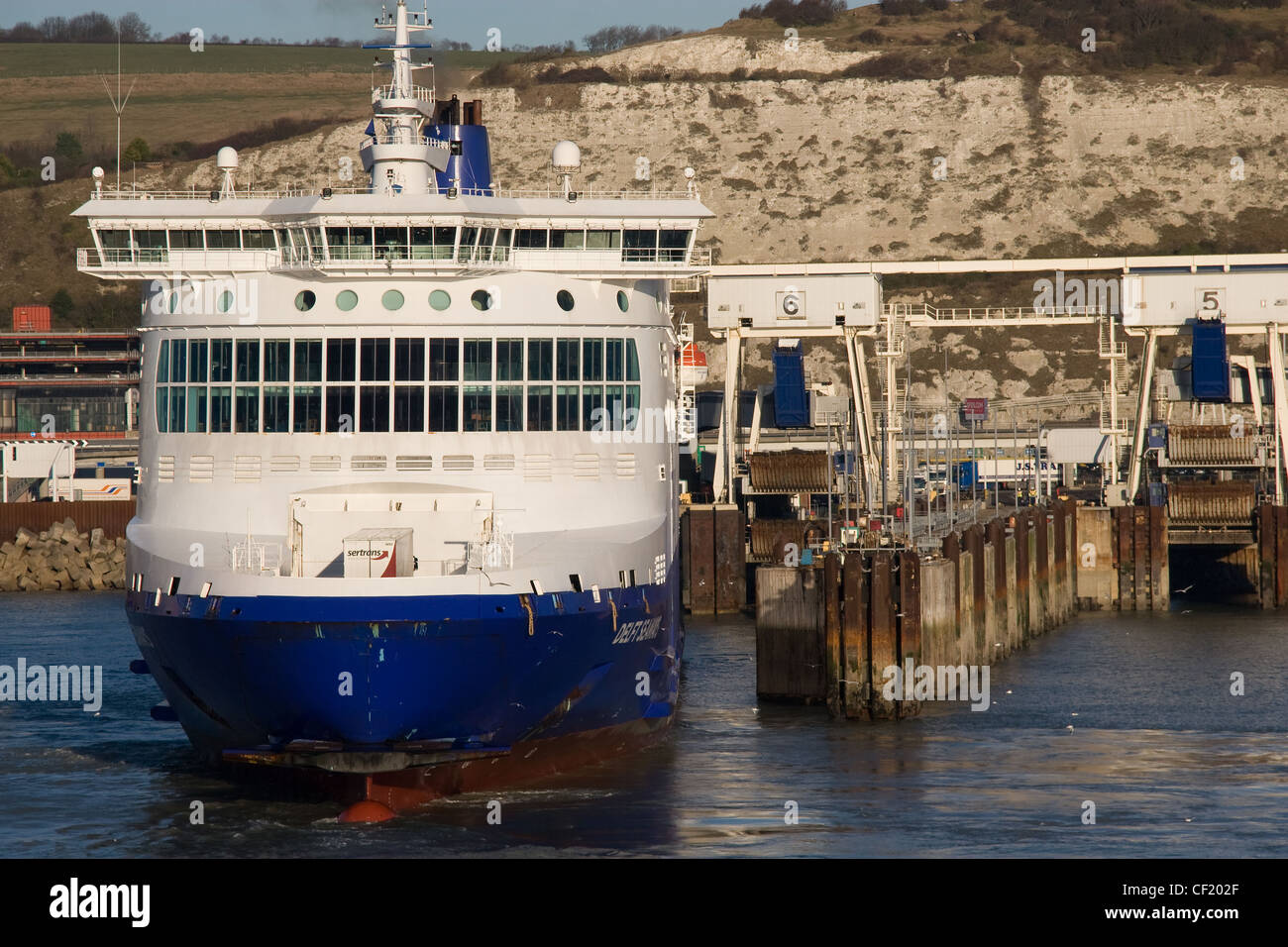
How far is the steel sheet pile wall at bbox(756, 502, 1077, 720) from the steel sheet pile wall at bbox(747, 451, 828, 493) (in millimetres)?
18867

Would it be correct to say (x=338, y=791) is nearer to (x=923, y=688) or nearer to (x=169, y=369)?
(x=169, y=369)

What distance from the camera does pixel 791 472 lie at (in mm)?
71688

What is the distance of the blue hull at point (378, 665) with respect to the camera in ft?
92.1

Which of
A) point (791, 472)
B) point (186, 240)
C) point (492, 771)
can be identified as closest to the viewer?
point (492, 771)

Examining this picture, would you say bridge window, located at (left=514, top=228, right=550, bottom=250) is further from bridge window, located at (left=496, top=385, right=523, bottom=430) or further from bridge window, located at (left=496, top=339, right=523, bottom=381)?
bridge window, located at (left=496, top=385, right=523, bottom=430)

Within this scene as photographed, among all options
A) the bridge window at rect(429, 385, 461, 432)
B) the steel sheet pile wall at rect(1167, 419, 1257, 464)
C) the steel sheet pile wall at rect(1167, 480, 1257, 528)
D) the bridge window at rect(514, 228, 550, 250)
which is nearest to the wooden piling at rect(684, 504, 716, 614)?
the steel sheet pile wall at rect(1167, 480, 1257, 528)

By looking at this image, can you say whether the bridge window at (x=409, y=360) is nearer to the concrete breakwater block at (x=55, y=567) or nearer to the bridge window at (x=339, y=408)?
the bridge window at (x=339, y=408)

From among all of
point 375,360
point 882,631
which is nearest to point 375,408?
point 375,360

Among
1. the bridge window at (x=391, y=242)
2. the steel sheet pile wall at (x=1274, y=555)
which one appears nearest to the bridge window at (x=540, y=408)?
the bridge window at (x=391, y=242)

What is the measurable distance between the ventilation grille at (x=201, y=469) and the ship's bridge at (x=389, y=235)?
146 inches

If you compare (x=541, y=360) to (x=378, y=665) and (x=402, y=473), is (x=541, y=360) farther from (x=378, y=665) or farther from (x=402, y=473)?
(x=378, y=665)

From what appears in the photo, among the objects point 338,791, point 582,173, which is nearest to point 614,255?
point 338,791

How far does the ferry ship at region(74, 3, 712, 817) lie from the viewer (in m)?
28.6

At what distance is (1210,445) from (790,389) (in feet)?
57.9
